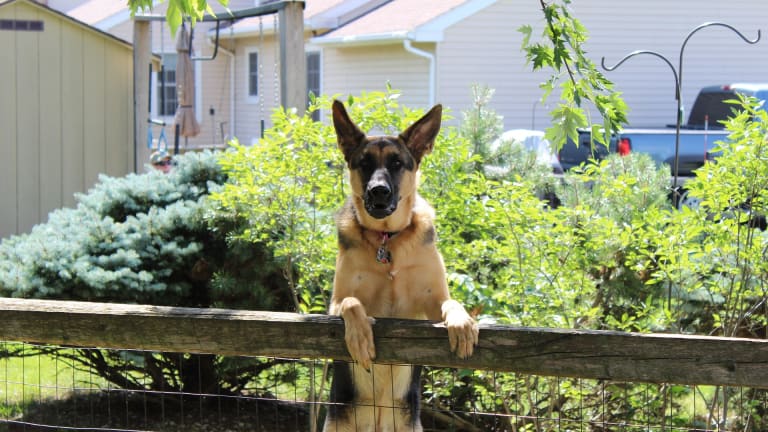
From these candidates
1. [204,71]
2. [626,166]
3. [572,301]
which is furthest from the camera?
[204,71]

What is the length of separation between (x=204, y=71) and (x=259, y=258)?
59.8 feet

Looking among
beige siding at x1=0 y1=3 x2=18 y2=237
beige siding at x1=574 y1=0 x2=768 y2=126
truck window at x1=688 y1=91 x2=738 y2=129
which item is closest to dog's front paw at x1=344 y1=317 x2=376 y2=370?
beige siding at x1=0 y1=3 x2=18 y2=237

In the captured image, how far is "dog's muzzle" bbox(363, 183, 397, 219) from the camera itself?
3779mm

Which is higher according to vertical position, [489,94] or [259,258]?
[489,94]

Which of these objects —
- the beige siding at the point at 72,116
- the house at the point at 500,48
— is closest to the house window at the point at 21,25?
the beige siding at the point at 72,116

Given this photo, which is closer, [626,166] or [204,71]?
[626,166]

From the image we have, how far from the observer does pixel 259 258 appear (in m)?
6.21

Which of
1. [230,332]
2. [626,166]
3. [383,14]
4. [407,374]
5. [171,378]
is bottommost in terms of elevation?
[171,378]

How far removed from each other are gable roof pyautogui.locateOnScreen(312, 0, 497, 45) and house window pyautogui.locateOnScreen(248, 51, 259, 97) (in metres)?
3.40

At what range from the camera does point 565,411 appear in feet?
17.8

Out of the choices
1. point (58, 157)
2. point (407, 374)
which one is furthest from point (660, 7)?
point (407, 374)

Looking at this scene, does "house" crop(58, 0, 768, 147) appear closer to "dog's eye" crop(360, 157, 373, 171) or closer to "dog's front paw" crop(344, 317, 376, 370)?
"dog's eye" crop(360, 157, 373, 171)

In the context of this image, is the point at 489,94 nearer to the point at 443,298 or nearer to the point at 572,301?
the point at 572,301

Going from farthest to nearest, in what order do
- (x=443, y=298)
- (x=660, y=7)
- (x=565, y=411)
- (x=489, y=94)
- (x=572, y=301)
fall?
(x=660, y=7)
(x=489, y=94)
(x=565, y=411)
(x=572, y=301)
(x=443, y=298)
